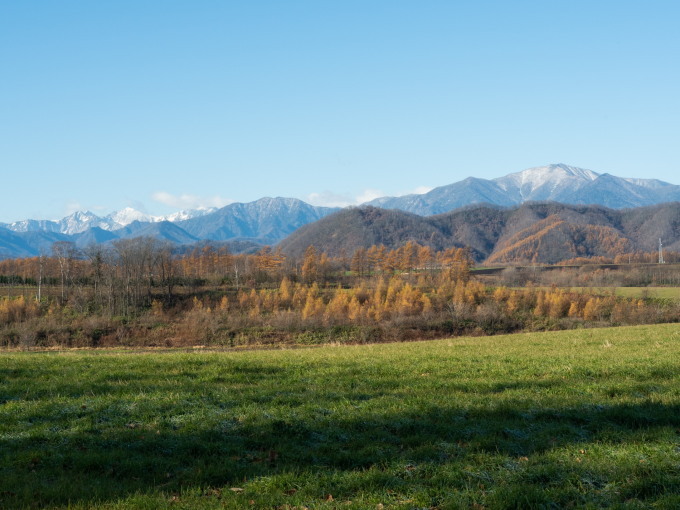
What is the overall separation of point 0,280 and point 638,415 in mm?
134551

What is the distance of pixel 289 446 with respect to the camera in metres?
9.20

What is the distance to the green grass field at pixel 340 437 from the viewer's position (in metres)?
7.35

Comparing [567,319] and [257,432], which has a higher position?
[257,432]

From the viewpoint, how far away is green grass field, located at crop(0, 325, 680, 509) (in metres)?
7.35

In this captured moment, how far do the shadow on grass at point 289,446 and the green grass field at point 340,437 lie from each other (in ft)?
0.11

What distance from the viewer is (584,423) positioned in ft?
34.2

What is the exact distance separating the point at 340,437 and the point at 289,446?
3.12 feet

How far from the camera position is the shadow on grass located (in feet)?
25.4

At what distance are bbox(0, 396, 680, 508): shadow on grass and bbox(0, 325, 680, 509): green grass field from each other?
3 cm

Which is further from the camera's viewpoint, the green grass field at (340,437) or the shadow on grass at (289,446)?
the shadow on grass at (289,446)

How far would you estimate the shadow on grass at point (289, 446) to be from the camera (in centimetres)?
774

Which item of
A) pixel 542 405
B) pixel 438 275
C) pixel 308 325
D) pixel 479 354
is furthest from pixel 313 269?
pixel 542 405

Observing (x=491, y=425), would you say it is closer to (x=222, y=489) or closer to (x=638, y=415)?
(x=638, y=415)

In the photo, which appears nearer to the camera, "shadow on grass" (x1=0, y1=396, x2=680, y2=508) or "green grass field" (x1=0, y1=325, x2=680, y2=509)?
"green grass field" (x1=0, y1=325, x2=680, y2=509)
